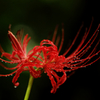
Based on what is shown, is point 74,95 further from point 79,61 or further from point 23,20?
point 79,61

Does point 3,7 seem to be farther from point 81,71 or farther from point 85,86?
point 85,86

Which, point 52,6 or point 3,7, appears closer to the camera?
point 3,7

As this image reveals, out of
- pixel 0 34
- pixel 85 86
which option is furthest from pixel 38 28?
pixel 85 86

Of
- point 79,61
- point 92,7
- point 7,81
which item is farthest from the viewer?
point 92,7

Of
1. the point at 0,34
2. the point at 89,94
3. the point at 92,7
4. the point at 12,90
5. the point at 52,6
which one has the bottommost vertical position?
the point at 89,94

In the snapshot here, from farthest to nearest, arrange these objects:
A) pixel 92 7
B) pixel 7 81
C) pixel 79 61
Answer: pixel 92 7 → pixel 7 81 → pixel 79 61

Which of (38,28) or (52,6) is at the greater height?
(52,6)
